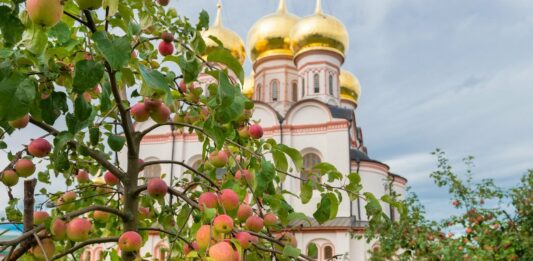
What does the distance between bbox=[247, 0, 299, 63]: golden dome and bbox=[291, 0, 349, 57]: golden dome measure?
4.98 feet

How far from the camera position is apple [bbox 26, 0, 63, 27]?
99cm

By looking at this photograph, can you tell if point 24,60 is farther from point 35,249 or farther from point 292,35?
point 292,35

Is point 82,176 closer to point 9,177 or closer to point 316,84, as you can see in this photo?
point 9,177

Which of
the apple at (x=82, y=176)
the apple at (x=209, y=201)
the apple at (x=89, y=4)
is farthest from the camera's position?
the apple at (x=82, y=176)

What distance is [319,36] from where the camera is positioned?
18.5m

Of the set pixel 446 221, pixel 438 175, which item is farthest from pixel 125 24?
pixel 438 175

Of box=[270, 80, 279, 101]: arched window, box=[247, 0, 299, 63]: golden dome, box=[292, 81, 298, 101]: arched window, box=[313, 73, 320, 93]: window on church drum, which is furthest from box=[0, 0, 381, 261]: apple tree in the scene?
box=[247, 0, 299, 63]: golden dome

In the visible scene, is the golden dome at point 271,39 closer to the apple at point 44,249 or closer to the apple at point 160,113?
the apple at point 160,113

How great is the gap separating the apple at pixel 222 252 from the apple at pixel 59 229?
63 centimetres

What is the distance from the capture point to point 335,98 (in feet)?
59.4

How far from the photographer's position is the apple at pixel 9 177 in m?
1.87

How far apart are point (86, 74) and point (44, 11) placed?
0.56 ft

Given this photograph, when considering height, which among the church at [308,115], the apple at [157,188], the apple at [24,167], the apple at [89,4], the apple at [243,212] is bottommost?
the apple at [243,212]

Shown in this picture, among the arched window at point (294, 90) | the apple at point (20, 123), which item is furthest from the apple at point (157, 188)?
the arched window at point (294, 90)
